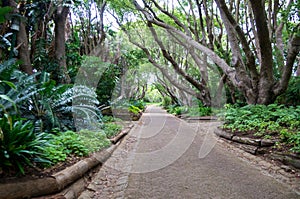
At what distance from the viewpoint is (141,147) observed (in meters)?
5.15

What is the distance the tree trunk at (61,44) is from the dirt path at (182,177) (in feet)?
9.72

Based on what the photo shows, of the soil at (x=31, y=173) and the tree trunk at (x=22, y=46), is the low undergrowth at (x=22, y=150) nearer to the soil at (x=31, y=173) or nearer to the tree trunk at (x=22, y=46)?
the soil at (x=31, y=173)

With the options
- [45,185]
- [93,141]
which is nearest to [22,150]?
[45,185]

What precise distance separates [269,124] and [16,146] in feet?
15.7

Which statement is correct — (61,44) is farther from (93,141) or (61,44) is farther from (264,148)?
(264,148)

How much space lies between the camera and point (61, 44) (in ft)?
21.5

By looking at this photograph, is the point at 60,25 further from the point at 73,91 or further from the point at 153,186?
the point at 153,186

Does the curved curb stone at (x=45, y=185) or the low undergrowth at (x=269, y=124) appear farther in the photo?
the low undergrowth at (x=269, y=124)

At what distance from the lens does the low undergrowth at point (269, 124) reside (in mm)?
3884

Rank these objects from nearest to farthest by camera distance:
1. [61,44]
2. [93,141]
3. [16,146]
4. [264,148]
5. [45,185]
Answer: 1. [45,185]
2. [16,146]
3. [264,148]
4. [93,141]
5. [61,44]

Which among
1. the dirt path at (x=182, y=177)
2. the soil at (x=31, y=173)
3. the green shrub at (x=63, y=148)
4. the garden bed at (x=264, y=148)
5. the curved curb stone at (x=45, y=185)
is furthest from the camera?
the garden bed at (x=264, y=148)

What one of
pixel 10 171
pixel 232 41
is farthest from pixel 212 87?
pixel 10 171

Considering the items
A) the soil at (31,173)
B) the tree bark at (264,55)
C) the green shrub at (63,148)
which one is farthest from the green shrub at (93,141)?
the tree bark at (264,55)

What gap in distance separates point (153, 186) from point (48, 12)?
18.3ft
